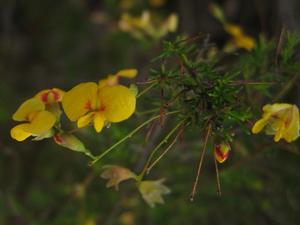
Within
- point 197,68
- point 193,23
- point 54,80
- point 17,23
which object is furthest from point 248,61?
point 17,23

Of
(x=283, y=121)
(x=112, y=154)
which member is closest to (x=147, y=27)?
(x=112, y=154)

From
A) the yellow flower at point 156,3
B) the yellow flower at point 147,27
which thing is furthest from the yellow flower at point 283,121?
the yellow flower at point 156,3

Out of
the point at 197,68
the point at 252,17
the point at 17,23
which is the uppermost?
the point at 197,68

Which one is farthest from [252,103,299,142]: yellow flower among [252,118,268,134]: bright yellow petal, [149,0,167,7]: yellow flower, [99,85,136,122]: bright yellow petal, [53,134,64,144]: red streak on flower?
[149,0,167,7]: yellow flower

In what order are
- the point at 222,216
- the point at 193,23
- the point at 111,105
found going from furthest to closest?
the point at 193,23
the point at 222,216
the point at 111,105

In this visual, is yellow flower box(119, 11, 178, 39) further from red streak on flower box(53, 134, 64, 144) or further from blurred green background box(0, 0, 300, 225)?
red streak on flower box(53, 134, 64, 144)

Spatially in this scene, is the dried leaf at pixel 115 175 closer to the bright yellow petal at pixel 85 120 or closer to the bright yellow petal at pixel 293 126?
the bright yellow petal at pixel 85 120

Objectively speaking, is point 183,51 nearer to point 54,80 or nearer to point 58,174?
point 58,174

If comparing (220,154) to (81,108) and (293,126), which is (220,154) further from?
(81,108)
